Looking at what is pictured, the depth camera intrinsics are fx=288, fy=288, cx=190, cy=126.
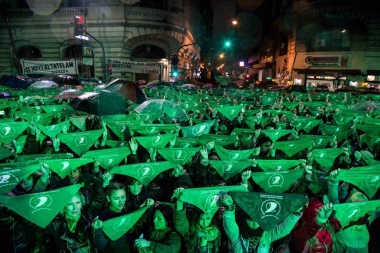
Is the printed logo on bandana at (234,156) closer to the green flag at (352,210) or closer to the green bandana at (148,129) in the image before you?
the green bandana at (148,129)

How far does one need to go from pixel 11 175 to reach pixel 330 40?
36105 mm

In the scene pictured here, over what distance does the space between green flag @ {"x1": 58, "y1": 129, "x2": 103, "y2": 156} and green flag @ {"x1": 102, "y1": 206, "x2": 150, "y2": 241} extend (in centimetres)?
307

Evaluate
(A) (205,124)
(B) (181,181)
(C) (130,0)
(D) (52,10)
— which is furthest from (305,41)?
(B) (181,181)

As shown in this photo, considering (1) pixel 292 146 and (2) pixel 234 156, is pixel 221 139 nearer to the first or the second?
(2) pixel 234 156

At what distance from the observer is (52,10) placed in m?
29.9

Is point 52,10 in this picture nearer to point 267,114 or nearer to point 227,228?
point 267,114

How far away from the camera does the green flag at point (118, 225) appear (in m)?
3.36

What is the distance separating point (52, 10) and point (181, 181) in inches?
1243

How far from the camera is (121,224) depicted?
342 cm

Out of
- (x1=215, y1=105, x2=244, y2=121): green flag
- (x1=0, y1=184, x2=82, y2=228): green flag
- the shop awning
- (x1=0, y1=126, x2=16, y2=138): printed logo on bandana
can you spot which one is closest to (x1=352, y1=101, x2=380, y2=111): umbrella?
(x1=215, y1=105, x2=244, y2=121): green flag

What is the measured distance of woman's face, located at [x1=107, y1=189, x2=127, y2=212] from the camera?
3.85 meters

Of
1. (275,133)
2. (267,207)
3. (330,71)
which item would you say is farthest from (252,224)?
(330,71)

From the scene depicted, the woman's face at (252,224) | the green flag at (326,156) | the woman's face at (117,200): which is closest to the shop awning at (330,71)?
the green flag at (326,156)

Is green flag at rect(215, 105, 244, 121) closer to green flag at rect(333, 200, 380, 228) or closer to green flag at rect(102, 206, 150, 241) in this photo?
green flag at rect(333, 200, 380, 228)
